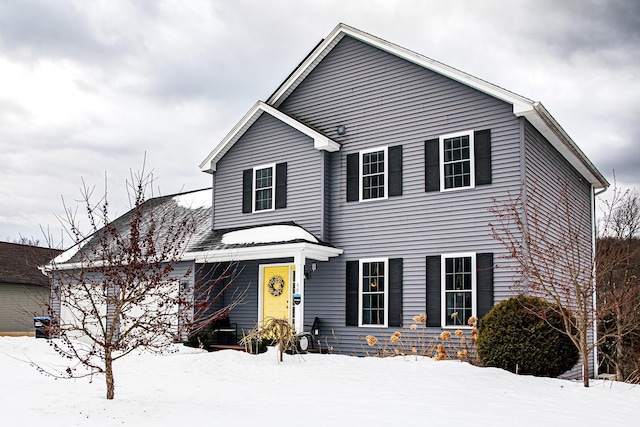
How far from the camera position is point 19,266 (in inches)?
1152

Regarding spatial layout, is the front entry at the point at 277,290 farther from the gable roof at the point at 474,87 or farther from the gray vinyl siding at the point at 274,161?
the gable roof at the point at 474,87

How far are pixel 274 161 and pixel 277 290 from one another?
11.5ft

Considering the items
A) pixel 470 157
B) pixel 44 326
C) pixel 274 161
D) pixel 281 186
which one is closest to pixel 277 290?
pixel 281 186

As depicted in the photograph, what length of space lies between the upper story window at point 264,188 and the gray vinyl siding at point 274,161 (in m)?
0.14

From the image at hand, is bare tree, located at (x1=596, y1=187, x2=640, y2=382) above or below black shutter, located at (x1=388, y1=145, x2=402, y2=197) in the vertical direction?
below

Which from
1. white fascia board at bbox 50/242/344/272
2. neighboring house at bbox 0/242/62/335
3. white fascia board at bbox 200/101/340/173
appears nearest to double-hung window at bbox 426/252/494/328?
white fascia board at bbox 50/242/344/272

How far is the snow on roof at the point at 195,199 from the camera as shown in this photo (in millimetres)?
20547

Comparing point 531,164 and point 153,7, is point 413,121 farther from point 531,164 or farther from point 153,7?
point 153,7

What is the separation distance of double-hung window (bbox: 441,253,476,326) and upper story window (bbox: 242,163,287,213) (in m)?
4.90

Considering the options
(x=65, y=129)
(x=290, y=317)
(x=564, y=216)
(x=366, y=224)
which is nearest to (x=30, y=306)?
(x=65, y=129)

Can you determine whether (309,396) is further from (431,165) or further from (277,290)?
(277,290)

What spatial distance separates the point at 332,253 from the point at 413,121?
376 cm

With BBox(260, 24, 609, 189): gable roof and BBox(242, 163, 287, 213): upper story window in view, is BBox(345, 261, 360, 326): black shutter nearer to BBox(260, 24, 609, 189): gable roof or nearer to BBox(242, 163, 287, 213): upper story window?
BBox(242, 163, 287, 213): upper story window

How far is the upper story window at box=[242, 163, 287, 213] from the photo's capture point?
16.5 meters
